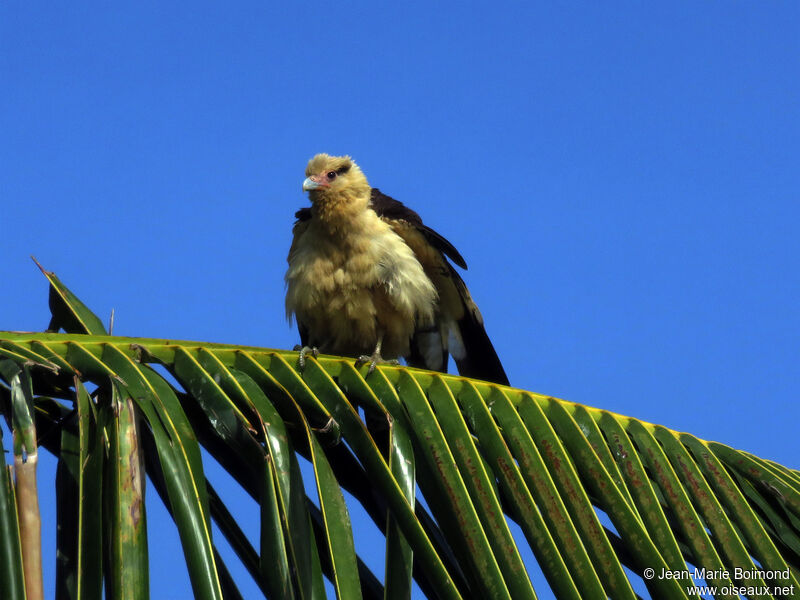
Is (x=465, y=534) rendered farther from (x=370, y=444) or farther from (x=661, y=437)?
(x=661, y=437)

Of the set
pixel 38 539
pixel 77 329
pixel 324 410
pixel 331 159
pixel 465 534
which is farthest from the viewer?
pixel 331 159

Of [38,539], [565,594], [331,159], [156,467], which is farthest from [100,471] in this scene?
[331,159]

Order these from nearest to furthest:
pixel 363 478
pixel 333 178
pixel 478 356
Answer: pixel 363 478 < pixel 478 356 < pixel 333 178

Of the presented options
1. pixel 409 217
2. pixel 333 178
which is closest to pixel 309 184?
pixel 333 178

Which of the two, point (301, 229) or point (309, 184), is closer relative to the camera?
point (309, 184)

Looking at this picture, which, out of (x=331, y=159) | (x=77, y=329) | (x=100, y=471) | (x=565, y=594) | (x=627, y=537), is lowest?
(x=565, y=594)

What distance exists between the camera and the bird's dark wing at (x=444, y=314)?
5.67 metres

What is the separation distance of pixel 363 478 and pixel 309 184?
313 centimetres

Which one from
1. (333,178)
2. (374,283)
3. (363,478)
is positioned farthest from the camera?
(333,178)

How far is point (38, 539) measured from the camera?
2.06 meters

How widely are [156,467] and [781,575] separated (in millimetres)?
1918

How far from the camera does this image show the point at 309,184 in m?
5.80

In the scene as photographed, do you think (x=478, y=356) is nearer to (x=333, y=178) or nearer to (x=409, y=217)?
(x=409, y=217)

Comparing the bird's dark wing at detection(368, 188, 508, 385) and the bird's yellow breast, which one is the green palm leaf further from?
the bird's dark wing at detection(368, 188, 508, 385)
